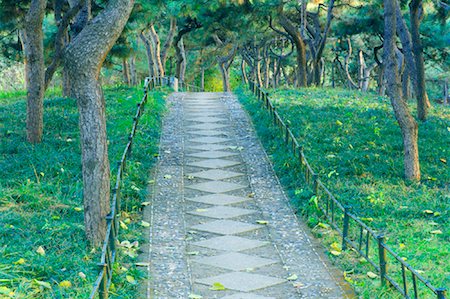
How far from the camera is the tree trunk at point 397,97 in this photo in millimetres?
13242

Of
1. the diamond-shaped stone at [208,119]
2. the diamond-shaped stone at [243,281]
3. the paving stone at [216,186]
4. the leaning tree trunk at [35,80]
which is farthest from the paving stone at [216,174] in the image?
the diamond-shaped stone at [208,119]

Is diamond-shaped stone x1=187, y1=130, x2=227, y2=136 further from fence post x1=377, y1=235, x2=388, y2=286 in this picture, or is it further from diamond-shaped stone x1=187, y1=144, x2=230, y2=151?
fence post x1=377, y1=235, x2=388, y2=286

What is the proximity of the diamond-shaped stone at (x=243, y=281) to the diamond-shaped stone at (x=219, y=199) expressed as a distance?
3.02 meters

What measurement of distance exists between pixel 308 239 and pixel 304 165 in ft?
9.22

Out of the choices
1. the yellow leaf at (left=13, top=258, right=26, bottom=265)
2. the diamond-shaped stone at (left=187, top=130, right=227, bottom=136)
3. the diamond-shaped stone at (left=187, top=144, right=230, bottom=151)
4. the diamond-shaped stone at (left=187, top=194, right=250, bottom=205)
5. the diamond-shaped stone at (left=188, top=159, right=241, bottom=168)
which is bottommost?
the diamond-shaped stone at (left=187, top=194, right=250, bottom=205)

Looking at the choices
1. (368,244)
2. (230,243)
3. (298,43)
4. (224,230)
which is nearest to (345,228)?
(368,244)

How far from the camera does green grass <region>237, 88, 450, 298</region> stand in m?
9.30

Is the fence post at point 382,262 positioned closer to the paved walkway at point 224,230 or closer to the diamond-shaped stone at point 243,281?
the paved walkway at point 224,230

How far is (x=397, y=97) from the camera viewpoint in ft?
43.9

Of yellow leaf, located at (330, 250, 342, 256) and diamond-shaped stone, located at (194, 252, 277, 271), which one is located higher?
yellow leaf, located at (330, 250, 342, 256)

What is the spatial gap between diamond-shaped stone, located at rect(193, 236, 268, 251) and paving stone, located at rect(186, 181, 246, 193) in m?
2.30

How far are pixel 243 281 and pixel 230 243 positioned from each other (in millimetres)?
1411

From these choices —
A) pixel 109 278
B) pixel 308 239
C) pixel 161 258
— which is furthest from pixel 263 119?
pixel 109 278

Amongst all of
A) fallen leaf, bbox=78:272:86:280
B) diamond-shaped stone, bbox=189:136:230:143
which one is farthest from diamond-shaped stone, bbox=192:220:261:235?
diamond-shaped stone, bbox=189:136:230:143
